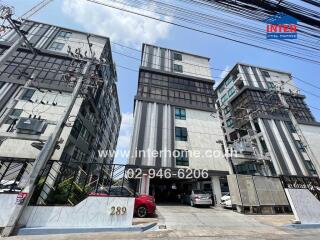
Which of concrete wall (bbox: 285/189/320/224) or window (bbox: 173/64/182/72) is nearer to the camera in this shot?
concrete wall (bbox: 285/189/320/224)

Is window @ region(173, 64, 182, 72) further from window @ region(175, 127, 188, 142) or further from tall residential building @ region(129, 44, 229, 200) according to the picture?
window @ region(175, 127, 188, 142)

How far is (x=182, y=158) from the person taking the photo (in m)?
20.6

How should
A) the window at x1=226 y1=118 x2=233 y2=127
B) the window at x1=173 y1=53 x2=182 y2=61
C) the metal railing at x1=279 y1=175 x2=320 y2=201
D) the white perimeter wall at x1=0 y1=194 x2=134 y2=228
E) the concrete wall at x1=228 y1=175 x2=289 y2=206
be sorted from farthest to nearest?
the window at x1=226 y1=118 x2=233 y2=127 < the window at x1=173 y1=53 x2=182 y2=61 < the concrete wall at x1=228 y1=175 x2=289 y2=206 < the metal railing at x1=279 y1=175 x2=320 y2=201 < the white perimeter wall at x1=0 y1=194 x2=134 y2=228

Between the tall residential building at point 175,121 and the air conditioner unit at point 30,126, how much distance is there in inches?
419

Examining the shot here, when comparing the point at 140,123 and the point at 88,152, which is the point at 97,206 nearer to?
the point at 140,123

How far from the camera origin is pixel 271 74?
116 feet

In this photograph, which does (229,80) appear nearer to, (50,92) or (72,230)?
(50,92)

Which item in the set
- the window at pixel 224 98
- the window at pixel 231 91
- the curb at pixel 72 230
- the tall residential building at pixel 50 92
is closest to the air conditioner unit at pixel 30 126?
the curb at pixel 72 230

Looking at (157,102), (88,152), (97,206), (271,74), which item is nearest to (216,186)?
(157,102)

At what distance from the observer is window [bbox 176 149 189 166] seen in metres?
20.2

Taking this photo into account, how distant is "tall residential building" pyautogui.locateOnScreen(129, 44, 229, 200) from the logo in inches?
478

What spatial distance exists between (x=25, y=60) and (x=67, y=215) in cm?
2968

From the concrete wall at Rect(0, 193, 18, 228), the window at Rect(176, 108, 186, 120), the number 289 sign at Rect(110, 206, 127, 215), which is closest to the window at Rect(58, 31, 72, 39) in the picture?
the window at Rect(176, 108, 186, 120)

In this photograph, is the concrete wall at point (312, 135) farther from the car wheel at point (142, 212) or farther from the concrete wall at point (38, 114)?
the concrete wall at point (38, 114)
